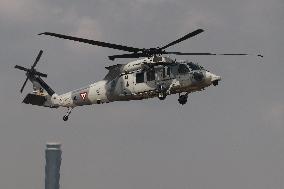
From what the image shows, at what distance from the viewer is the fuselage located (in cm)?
6956

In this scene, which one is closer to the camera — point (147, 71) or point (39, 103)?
Answer: point (147, 71)

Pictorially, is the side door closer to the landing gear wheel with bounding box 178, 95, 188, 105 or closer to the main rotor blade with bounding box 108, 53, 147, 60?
the main rotor blade with bounding box 108, 53, 147, 60

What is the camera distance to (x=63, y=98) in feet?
266

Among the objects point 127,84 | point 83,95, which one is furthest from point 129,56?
point 83,95

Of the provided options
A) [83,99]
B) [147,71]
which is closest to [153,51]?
[147,71]

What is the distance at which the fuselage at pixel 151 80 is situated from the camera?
A: 69.6 meters

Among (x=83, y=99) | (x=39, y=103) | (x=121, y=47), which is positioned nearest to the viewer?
(x=121, y=47)

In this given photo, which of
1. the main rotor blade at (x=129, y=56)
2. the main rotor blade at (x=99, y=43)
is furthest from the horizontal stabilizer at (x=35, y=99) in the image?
the main rotor blade at (x=99, y=43)

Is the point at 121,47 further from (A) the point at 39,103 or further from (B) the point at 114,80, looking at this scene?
(A) the point at 39,103

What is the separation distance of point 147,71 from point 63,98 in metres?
14.1

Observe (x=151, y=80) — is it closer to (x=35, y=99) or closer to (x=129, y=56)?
(x=129, y=56)

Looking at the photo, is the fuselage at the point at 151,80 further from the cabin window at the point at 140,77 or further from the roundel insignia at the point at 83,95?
the roundel insignia at the point at 83,95

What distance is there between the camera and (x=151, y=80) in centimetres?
7112

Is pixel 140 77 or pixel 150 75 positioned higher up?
pixel 150 75
